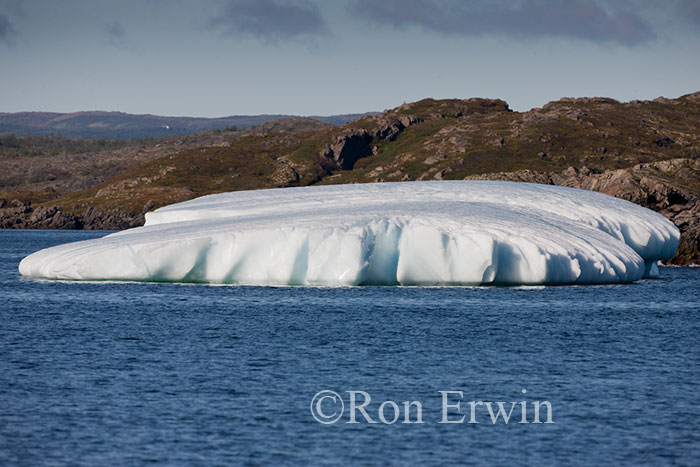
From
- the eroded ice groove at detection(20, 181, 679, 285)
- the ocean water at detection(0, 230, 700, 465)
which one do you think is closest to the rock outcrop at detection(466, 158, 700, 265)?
the eroded ice groove at detection(20, 181, 679, 285)

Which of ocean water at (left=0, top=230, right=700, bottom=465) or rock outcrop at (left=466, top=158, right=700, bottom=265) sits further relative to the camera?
rock outcrop at (left=466, top=158, right=700, bottom=265)

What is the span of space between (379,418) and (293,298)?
23992 mm

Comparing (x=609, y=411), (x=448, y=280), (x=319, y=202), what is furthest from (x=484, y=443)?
(x=319, y=202)

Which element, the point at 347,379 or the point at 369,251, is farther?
the point at 369,251

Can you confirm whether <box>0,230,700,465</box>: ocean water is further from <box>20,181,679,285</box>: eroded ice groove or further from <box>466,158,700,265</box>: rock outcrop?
<box>466,158,700,265</box>: rock outcrop

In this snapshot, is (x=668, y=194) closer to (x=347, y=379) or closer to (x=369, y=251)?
(x=369, y=251)

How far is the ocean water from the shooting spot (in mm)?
18297

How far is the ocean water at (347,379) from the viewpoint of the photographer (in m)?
18.3

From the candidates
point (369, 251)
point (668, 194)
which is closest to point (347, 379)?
point (369, 251)

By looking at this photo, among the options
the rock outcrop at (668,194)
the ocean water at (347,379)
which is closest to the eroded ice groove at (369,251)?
the ocean water at (347,379)

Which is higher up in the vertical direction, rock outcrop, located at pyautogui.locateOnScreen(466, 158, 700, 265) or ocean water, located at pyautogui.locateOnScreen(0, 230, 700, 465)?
rock outcrop, located at pyautogui.locateOnScreen(466, 158, 700, 265)

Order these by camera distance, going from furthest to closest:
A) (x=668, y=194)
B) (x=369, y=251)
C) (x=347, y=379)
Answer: (x=668, y=194) → (x=369, y=251) → (x=347, y=379)

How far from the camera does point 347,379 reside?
25109mm

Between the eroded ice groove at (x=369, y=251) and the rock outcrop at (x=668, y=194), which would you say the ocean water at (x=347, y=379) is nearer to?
the eroded ice groove at (x=369, y=251)
